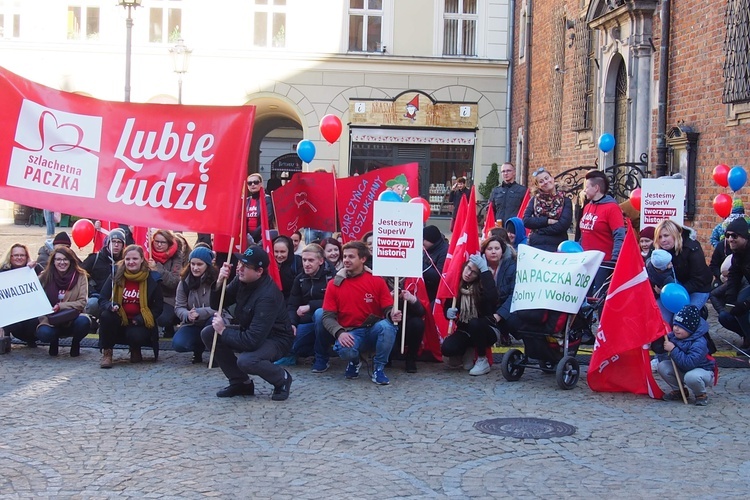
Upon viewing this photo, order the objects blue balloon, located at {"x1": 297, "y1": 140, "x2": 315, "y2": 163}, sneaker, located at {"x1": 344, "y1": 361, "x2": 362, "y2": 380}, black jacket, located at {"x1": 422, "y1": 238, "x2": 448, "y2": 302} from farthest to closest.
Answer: blue balloon, located at {"x1": 297, "y1": 140, "x2": 315, "y2": 163} < black jacket, located at {"x1": 422, "y1": 238, "x2": 448, "y2": 302} < sneaker, located at {"x1": 344, "y1": 361, "x2": 362, "y2": 380}

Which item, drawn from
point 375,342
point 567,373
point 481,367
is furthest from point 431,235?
point 567,373

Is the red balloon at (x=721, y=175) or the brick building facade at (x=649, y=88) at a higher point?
the brick building facade at (x=649, y=88)

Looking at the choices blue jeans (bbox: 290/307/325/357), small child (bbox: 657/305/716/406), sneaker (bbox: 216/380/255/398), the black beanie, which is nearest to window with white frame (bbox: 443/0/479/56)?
the black beanie

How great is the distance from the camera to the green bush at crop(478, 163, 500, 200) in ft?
92.5

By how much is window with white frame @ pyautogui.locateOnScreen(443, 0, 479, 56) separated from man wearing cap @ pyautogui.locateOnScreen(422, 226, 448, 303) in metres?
19.8

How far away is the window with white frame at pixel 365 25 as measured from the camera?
28828 mm

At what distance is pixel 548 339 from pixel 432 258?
1697 mm

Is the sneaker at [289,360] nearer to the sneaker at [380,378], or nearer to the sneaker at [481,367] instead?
the sneaker at [380,378]

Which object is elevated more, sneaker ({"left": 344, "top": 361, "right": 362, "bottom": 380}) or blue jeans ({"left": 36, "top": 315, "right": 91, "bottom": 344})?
blue jeans ({"left": 36, "top": 315, "right": 91, "bottom": 344})

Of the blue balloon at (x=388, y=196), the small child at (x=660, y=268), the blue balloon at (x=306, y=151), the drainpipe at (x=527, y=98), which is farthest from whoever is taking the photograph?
the drainpipe at (x=527, y=98)

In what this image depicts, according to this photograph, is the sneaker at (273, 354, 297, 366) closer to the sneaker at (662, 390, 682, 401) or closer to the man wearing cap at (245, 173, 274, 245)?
the man wearing cap at (245, 173, 274, 245)

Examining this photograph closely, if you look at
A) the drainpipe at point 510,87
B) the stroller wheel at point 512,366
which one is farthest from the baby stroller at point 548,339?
the drainpipe at point 510,87

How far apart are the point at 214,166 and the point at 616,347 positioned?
3.82 meters

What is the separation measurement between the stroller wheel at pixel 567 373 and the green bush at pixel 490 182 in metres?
19.8
